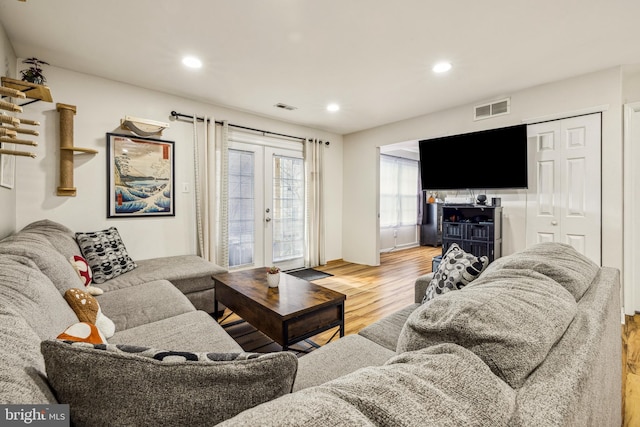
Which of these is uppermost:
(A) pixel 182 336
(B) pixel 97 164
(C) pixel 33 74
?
(C) pixel 33 74

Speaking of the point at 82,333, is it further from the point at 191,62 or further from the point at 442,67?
the point at 442,67

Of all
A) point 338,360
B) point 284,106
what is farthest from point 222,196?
point 338,360

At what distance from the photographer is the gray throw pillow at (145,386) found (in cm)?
53

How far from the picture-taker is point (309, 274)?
15.0 feet

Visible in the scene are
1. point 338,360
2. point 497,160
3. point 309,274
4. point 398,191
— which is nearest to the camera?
point 338,360

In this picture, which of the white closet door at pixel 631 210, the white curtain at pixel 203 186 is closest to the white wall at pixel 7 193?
the white curtain at pixel 203 186

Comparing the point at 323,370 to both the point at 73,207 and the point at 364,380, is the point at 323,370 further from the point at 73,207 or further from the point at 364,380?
the point at 73,207

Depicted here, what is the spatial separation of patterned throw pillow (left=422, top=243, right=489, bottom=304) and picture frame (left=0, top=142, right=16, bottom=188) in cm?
312

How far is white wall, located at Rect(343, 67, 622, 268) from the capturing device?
9.27 ft

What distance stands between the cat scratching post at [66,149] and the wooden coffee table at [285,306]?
185cm

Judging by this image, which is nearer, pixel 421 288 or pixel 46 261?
pixel 46 261

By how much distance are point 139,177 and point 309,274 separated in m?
2.68

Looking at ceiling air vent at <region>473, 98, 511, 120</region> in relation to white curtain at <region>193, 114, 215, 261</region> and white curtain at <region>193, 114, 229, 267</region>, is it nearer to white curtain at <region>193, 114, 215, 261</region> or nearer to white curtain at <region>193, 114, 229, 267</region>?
white curtain at <region>193, 114, 229, 267</region>

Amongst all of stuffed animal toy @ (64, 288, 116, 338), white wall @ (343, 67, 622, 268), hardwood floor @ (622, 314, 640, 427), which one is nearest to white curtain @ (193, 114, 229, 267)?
stuffed animal toy @ (64, 288, 116, 338)
